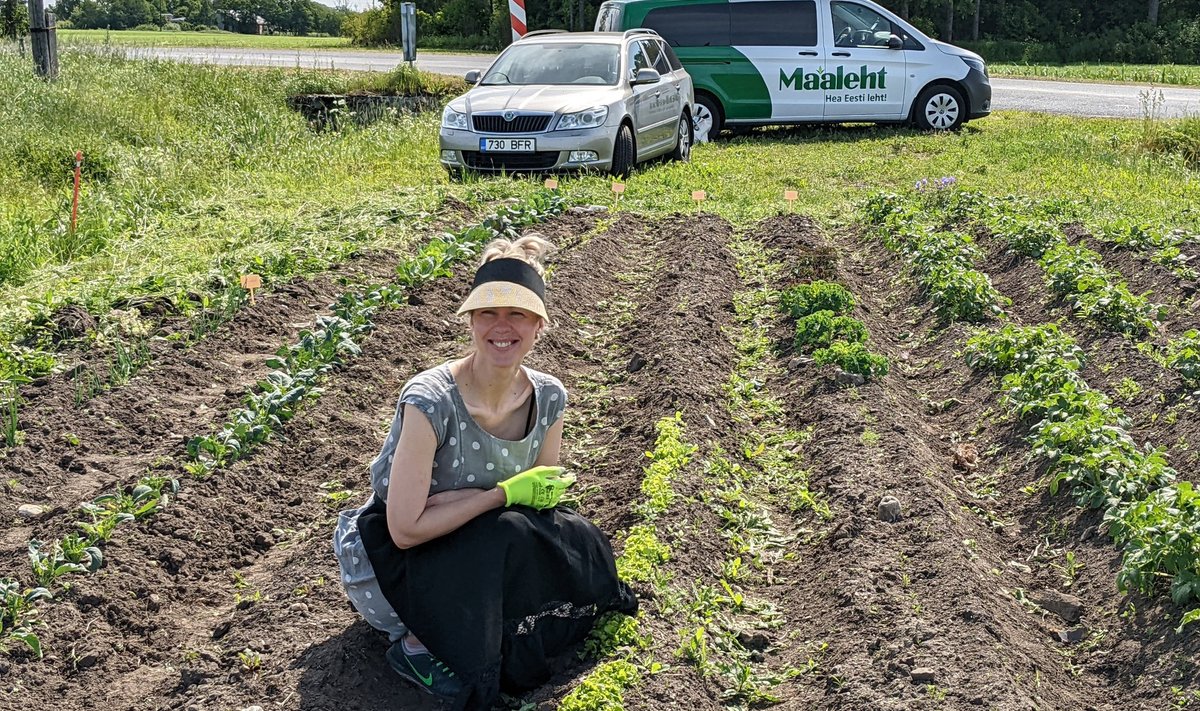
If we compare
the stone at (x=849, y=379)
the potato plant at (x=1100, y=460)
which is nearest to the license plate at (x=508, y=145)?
the potato plant at (x=1100, y=460)

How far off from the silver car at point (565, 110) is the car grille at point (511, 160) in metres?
0.01

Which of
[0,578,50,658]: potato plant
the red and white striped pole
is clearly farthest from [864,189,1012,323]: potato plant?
the red and white striped pole

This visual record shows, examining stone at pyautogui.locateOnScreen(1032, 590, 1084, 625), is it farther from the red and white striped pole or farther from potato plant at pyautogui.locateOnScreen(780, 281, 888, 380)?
the red and white striped pole

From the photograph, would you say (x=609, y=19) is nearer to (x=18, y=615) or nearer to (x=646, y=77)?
(x=646, y=77)

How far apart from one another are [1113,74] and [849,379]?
24624 millimetres

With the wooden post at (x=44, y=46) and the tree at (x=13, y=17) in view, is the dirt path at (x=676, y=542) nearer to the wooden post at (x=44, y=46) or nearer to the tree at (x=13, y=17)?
the wooden post at (x=44, y=46)

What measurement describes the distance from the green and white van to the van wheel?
14 mm

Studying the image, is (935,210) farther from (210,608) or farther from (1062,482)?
(210,608)

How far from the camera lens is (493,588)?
403cm

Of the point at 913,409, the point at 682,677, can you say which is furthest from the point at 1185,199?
the point at 682,677

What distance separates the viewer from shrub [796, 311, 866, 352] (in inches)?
292

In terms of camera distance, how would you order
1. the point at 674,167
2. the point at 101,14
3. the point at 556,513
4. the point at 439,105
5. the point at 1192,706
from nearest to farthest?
the point at 1192,706 → the point at 556,513 → the point at 674,167 → the point at 439,105 → the point at 101,14

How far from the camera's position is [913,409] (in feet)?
22.8

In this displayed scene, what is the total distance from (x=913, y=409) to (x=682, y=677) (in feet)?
10.5
